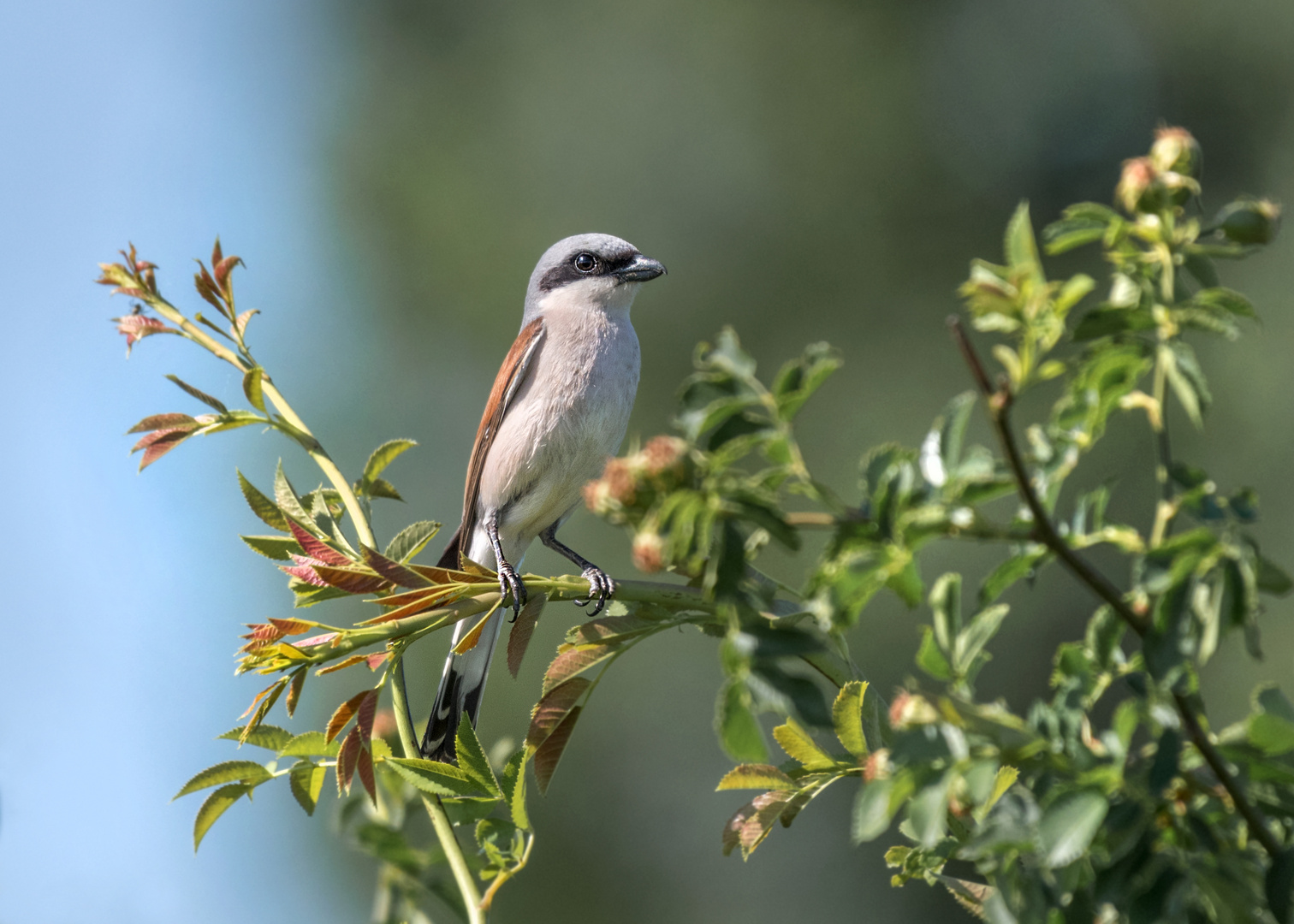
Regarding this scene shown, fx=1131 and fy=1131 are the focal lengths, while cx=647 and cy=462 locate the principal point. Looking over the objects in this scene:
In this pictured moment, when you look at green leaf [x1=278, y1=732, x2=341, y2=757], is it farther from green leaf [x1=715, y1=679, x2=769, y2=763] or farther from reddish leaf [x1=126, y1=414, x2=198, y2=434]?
green leaf [x1=715, y1=679, x2=769, y2=763]

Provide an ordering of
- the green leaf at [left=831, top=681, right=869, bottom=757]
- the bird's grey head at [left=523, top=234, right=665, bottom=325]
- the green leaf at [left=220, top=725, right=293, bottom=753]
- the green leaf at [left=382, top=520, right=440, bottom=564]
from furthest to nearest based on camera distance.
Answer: the bird's grey head at [left=523, top=234, right=665, bottom=325]
the green leaf at [left=382, top=520, right=440, bottom=564]
the green leaf at [left=220, top=725, right=293, bottom=753]
the green leaf at [left=831, top=681, right=869, bottom=757]

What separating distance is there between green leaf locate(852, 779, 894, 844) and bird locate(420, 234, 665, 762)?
2754 millimetres

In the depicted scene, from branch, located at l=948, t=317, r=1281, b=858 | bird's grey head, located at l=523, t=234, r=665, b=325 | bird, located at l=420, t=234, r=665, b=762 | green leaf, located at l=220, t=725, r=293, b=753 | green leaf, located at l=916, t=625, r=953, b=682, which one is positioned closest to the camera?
branch, located at l=948, t=317, r=1281, b=858

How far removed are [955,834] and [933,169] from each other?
61.8ft

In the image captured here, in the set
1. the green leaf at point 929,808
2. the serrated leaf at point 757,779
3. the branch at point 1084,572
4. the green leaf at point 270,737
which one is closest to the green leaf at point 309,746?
the green leaf at point 270,737

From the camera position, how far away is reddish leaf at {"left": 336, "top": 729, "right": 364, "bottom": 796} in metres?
1.48

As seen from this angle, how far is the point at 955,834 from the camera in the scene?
1.28 metres

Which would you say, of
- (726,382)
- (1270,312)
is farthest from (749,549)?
(1270,312)

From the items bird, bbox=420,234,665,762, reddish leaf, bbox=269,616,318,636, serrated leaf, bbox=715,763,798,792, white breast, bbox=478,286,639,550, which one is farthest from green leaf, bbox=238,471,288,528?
white breast, bbox=478,286,639,550

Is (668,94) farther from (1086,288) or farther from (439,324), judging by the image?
(1086,288)

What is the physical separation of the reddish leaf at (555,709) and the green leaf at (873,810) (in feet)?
2.33

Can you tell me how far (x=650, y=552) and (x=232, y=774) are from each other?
1.08 m

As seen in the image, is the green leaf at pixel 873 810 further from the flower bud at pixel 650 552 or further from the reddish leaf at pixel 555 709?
the reddish leaf at pixel 555 709

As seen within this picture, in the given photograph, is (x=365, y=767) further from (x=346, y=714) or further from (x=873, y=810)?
(x=873, y=810)
